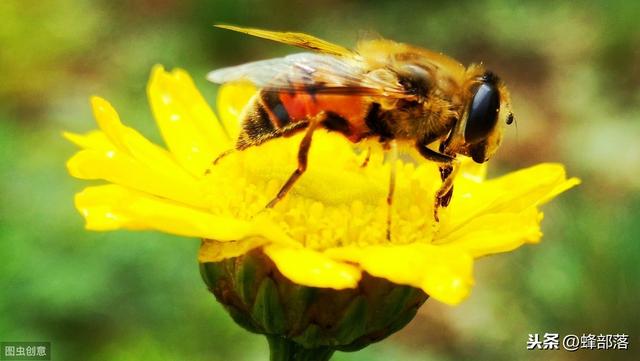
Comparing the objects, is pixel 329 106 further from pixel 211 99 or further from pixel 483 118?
pixel 211 99

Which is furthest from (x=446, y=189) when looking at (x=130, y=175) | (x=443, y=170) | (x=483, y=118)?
(x=130, y=175)

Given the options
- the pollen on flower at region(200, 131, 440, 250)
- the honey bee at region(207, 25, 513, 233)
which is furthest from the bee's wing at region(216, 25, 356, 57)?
the pollen on flower at region(200, 131, 440, 250)

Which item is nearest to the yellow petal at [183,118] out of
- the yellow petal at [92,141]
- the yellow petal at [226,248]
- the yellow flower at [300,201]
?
the yellow flower at [300,201]

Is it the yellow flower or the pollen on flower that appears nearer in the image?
the yellow flower

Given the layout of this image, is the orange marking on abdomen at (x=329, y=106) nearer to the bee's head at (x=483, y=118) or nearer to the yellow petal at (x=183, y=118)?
the bee's head at (x=483, y=118)

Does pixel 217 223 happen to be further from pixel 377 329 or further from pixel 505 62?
pixel 505 62

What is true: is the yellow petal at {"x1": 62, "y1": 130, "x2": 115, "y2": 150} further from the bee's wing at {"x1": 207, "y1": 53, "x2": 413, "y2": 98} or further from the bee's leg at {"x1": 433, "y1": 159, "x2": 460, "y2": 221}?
the bee's leg at {"x1": 433, "y1": 159, "x2": 460, "y2": 221}

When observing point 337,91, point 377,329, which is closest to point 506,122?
point 337,91

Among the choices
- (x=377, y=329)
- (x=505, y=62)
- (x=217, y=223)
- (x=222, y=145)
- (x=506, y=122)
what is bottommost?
(x=377, y=329)

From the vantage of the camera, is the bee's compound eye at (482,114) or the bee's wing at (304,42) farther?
the bee's wing at (304,42)
